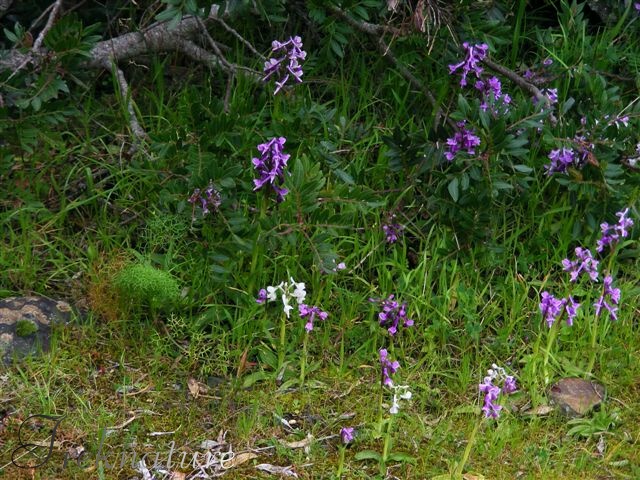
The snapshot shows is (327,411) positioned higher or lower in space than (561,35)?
lower

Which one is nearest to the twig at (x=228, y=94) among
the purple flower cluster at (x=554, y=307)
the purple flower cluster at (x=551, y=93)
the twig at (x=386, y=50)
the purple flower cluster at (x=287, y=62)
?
the purple flower cluster at (x=287, y=62)

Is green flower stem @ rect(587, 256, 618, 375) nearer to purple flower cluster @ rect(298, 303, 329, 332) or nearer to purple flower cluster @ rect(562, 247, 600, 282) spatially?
purple flower cluster @ rect(562, 247, 600, 282)

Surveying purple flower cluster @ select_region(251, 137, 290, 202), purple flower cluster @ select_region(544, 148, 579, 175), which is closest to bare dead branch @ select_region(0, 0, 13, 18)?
purple flower cluster @ select_region(251, 137, 290, 202)

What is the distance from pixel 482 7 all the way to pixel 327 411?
1.99m

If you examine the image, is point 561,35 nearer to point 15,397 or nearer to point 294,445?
point 294,445

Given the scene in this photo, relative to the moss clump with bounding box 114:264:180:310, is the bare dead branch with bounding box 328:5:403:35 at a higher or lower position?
higher

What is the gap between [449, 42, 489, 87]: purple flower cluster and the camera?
396 cm

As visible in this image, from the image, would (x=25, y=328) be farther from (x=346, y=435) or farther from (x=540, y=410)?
(x=540, y=410)

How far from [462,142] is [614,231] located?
73 centimetres

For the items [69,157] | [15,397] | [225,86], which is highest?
[225,86]

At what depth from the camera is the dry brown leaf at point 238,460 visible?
311 centimetres

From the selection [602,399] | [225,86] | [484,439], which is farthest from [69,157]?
[602,399]

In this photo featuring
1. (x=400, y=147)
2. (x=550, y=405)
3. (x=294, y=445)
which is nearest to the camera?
(x=294, y=445)

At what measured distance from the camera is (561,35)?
14.9ft
